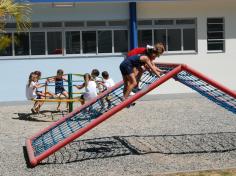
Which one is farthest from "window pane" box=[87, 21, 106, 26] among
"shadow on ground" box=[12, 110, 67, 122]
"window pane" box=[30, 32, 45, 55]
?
"shadow on ground" box=[12, 110, 67, 122]

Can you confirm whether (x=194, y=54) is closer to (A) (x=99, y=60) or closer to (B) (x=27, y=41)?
(A) (x=99, y=60)

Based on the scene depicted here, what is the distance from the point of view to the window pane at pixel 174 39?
21703 millimetres

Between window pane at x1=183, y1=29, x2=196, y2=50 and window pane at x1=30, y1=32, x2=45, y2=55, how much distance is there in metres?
5.41

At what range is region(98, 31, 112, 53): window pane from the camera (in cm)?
2102

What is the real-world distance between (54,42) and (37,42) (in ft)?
2.00

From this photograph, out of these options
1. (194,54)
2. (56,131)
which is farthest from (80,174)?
(194,54)

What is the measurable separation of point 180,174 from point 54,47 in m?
13.1

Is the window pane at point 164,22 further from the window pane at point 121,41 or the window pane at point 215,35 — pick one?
the window pane at point 215,35

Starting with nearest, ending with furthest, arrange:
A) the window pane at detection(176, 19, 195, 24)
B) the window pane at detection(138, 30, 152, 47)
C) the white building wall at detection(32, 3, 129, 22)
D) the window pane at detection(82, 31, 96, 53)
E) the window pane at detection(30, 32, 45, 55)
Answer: the white building wall at detection(32, 3, 129, 22) < the window pane at detection(30, 32, 45, 55) < the window pane at detection(82, 31, 96, 53) < the window pane at detection(138, 30, 152, 47) < the window pane at detection(176, 19, 195, 24)

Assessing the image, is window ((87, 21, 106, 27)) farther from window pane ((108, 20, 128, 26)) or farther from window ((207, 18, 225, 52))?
window ((207, 18, 225, 52))

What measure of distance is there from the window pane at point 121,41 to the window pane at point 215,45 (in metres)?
3.31

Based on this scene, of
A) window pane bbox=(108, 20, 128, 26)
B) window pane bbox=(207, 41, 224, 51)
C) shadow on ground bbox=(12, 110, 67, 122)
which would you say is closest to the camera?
shadow on ground bbox=(12, 110, 67, 122)

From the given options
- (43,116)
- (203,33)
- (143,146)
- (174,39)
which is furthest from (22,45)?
(143,146)

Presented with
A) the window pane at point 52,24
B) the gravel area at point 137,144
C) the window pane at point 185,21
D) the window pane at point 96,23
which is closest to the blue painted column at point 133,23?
the window pane at point 96,23
